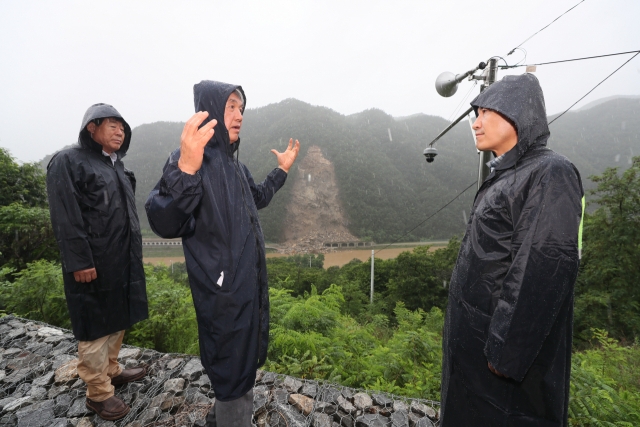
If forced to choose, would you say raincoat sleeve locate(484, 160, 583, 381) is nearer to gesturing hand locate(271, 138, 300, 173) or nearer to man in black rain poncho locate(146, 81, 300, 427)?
man in black rain poncho locate(146, 81, 300, 427)

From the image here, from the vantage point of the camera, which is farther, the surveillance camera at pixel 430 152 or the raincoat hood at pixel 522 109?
the surveillance camera at pixel 430 152

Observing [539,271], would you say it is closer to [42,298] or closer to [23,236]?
[42,298]

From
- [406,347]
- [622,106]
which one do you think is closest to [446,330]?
[406,347]

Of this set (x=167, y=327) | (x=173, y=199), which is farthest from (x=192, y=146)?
(x=167, y=327)

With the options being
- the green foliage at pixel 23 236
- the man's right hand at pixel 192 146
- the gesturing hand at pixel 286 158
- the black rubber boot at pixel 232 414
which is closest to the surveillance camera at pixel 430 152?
the gesturing hand at pixel 286 158

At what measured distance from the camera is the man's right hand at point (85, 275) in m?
2.15

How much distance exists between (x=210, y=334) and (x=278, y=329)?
2.33 m

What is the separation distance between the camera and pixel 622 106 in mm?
106062

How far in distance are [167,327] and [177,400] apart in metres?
1.55

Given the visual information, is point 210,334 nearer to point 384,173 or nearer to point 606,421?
point 606,421

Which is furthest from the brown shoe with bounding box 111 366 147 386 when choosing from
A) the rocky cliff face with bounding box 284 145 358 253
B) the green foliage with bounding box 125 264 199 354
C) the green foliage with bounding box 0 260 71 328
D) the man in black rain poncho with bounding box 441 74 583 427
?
the rocky cliff face with bounding box 284 145 358 253

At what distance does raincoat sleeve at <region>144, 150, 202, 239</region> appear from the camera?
1.39 m

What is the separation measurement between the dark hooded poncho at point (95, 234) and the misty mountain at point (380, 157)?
4284 cm

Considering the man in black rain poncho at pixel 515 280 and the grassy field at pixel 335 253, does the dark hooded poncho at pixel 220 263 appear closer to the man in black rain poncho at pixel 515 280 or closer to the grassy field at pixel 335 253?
the man in black rain poncho at pixel 515 280
